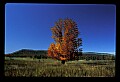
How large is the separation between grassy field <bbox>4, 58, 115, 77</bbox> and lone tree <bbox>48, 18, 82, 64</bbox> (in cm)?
10

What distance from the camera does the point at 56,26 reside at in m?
4.29

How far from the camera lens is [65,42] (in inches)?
174

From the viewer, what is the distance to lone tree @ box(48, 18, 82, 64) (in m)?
4.30

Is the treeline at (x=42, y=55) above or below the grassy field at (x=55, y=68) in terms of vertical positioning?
above

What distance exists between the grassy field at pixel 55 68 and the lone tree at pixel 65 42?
0.31ft

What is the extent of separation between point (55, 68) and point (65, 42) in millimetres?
395

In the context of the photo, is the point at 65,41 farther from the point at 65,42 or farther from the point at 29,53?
the point at 29,53

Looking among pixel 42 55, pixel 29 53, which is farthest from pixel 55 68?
pixel 29 53

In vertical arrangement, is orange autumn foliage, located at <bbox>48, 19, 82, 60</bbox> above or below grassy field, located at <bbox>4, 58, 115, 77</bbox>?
above

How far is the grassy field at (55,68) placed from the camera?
14.1 feet
